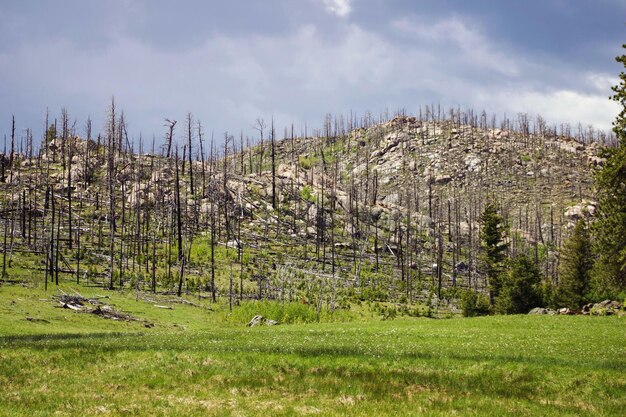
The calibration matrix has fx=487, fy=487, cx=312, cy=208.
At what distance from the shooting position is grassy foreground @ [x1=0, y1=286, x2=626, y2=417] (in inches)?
533

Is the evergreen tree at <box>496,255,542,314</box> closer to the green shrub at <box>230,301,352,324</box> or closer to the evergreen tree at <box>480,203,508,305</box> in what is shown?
the evergreen tree at <box>480,203,508,305</box>

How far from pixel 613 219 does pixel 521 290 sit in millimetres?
18521

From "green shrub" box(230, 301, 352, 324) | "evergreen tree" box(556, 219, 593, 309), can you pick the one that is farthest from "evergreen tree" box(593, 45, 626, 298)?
"green shrub" box(230, 301, 352, 324)

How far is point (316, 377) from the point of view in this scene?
17297 mm

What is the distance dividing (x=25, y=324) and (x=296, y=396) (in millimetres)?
31458

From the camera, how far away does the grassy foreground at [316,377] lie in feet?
44.4

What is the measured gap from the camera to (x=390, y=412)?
42.8ft

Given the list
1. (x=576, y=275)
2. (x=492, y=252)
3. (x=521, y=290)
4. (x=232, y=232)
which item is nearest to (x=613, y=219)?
(x=521, y=290)

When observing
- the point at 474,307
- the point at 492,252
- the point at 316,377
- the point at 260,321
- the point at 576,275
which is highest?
the point at 492,252

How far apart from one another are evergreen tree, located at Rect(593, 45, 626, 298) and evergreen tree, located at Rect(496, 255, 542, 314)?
6793 millimetres

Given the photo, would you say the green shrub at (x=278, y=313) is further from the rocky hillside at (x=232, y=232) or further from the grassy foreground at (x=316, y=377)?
the grassy foreground at (x=316, y=377)

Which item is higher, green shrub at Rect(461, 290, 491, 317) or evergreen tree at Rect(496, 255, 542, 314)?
evergreen tree at Rect(496, 255, 542, 314)

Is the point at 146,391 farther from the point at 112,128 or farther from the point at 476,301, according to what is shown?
the point at 112,128

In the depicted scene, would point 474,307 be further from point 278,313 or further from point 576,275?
point 278,313
